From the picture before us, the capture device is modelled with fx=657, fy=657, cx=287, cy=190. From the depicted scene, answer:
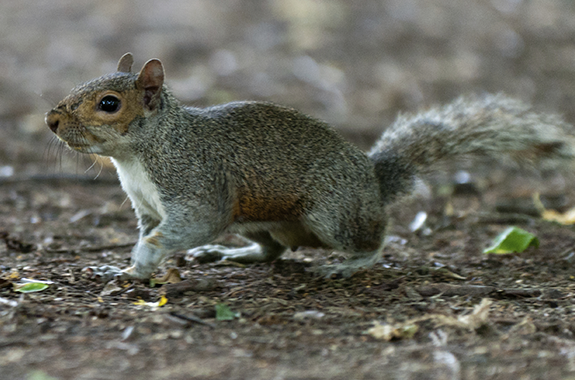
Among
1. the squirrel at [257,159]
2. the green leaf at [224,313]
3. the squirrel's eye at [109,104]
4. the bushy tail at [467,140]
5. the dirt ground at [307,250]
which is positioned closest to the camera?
the dirt ground at [307,250]

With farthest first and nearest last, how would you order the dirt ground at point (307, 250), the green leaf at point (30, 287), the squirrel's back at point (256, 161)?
the squirrel's back at point (256, 161), the green leaf at point (30, 287), the dirt ground at point (307, 250)

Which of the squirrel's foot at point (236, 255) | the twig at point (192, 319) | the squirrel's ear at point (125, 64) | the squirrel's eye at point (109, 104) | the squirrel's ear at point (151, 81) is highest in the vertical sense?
the squirrel's ear at point (125, 64)

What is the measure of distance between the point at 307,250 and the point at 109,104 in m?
2.25

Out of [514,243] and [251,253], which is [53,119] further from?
[514,243]

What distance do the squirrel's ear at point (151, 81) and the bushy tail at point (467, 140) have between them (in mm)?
1774

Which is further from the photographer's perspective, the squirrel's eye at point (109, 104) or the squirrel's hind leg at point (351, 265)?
the squirrel's hind leg at point (351, 265)

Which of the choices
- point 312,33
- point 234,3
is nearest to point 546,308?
point 312,33

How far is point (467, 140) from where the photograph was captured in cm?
524

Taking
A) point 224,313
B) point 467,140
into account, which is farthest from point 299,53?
point 224,313

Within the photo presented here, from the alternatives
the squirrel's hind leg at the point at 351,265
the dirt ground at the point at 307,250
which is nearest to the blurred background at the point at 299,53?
the dirt ground at the point at 307,250

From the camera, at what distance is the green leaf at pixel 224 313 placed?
3828 millimetres

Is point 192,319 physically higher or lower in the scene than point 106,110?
lower

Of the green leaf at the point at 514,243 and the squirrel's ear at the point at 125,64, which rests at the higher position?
the squirrel's ear at the point at 125,64

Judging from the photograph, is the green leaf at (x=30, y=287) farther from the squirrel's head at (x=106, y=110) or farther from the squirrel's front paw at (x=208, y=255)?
the squirrel's front paw at (x=208, y=255)
